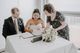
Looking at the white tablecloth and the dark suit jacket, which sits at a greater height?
the dark suit jacket

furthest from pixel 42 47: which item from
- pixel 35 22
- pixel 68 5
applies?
pixel 68 5

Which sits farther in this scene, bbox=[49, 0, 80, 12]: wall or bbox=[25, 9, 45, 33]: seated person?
bbox=[49, 0, 80, 12]: wall

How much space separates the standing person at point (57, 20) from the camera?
7.43 ft

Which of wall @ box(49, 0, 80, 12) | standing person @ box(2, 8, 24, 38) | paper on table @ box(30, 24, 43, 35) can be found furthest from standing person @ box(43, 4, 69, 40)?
wall @ box(49, 0, 80, 12)

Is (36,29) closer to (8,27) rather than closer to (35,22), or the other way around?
(35,22)

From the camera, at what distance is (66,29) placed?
243 cm

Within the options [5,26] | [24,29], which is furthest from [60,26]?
[5,26]

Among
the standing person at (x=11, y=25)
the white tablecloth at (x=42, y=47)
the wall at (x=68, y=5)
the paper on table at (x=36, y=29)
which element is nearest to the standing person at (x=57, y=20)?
the paper on table at (x=36, y=29)

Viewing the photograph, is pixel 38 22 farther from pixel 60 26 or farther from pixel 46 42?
pixel 46 42

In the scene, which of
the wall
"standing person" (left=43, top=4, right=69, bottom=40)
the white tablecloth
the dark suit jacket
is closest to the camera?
the white tablecloth

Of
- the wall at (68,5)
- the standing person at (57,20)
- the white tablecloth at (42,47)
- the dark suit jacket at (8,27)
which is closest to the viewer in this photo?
the white tablecloth at (42,47)

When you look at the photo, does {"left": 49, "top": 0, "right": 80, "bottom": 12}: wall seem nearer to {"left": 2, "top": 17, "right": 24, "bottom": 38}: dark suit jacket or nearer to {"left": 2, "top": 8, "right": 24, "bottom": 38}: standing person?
{"left": 2, "top": 8, "right": 24, "bottom": 38}: standing person

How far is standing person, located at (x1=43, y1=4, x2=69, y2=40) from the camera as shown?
2.26 m

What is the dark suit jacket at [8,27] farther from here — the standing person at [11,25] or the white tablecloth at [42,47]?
the white tablecloth at [42,47]
